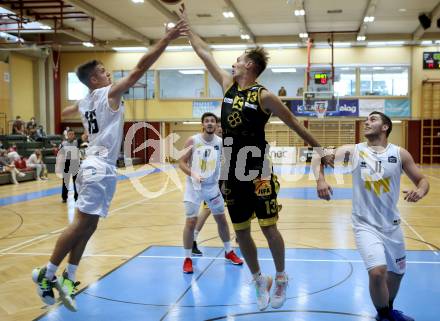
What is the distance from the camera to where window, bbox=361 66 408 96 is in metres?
28.9

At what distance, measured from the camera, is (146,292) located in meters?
5.21

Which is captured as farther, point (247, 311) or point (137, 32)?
point (137, 32)

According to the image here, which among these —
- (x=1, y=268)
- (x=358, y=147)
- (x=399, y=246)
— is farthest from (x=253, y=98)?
Answer: (x=1, y=268)

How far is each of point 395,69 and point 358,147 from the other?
86.9ft

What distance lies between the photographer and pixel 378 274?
3.91 metres

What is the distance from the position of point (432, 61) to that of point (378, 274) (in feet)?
84.4

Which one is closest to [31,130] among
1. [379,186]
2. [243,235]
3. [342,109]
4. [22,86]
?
[22,86]

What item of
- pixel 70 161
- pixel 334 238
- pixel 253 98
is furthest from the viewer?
pixel 70 161

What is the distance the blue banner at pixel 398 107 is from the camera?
94.1 ft

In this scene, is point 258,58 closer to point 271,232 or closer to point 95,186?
point 271,232

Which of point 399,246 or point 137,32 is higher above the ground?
point 137,32

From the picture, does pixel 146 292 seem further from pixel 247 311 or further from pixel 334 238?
pixel 334 238

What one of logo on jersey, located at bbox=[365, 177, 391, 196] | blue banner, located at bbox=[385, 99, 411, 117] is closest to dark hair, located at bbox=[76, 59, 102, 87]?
logo on jersey, located at bbox=[365, 177, 391, 196]

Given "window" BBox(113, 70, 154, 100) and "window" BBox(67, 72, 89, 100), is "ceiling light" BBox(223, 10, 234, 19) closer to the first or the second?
"window" BBox(113, 70, 154, 100)
